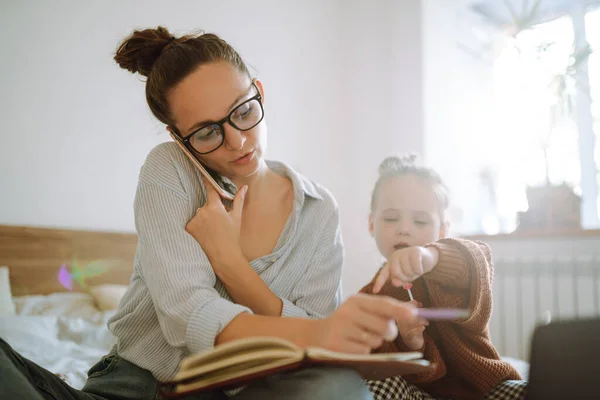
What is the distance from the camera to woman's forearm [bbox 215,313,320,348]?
28.6 inches

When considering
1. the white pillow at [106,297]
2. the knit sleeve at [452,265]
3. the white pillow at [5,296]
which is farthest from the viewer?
the white pillow at [106,297]

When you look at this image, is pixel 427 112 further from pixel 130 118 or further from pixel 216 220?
pixel 216 220

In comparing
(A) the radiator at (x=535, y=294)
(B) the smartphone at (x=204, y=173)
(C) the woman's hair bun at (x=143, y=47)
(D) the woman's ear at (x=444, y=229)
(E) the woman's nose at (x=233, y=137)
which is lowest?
(A) the radiator at (x=535, y=294)

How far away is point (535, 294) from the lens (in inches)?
113

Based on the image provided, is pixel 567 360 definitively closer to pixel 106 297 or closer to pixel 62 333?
pixel 62 333

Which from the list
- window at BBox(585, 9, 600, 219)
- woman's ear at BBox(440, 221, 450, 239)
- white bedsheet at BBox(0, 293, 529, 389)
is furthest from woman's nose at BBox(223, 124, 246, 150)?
window at BBox(585, 9, 600, 219)

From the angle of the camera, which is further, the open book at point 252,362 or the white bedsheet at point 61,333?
the white bedsheet at point 61,333

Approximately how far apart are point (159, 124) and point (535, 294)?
2134 millimetres

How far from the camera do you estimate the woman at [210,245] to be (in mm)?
771

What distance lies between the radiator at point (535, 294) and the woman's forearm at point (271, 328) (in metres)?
2.34

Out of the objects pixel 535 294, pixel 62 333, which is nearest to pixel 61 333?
pixel 62 333

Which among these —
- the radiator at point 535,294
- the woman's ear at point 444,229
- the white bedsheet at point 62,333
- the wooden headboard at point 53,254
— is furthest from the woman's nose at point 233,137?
the radiator at point 535,294

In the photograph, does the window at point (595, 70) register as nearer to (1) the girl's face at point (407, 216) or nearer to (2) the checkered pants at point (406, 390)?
(1) the girl's face at point (407, 216)

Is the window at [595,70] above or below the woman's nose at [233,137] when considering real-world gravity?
above
